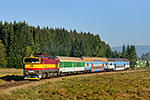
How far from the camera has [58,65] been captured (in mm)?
40250

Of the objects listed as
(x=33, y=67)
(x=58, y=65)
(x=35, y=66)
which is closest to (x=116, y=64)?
(x=58, y=65)

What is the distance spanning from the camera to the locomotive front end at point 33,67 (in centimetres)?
3256

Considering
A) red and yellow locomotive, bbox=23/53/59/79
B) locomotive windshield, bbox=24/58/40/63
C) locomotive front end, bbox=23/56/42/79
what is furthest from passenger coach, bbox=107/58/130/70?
locomotive windshield, bbox=24/58/40/63

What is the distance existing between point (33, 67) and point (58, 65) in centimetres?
822

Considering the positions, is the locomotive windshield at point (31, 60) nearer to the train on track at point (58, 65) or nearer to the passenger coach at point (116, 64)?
the train on track at point (58, 65)

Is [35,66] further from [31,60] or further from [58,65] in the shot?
[58,65]

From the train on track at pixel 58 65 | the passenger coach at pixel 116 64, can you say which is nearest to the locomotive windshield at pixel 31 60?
the train on track at pixel 58 65

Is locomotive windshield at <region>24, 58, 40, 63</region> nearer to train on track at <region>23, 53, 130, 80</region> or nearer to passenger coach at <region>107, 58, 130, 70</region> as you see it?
train on track at <region>23, 53, 130, 80</region>

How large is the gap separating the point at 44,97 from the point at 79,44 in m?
113

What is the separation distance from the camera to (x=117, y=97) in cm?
1858

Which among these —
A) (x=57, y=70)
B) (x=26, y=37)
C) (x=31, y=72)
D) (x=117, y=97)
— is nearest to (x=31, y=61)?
(x=31, y=72)

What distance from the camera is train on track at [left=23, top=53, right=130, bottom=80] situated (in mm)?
32750

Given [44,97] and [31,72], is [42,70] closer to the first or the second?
[31,72]

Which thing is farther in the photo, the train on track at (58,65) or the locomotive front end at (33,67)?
the train on track at (58,65)
